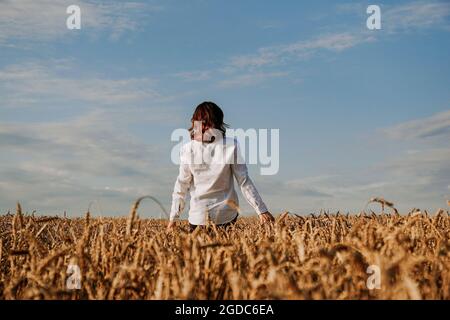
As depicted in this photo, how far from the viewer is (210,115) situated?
244 inches

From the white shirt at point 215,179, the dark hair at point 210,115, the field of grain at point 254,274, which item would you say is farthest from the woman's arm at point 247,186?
the field of grain at point 254,274

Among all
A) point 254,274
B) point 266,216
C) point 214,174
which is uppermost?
point 214,174

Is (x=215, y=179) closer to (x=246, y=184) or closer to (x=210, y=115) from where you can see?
(x=246, y=184)

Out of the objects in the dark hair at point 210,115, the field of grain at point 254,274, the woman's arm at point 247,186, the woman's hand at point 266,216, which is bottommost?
the field of grain at point 254,274

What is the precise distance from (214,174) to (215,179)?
67 millimetres

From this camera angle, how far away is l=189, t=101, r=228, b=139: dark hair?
20.4 ft

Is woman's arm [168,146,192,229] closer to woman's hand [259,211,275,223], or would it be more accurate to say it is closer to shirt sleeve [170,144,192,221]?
shirt sleeve [170,144,192,221]

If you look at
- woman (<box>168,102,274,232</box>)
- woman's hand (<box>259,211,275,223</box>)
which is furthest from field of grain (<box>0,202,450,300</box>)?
woman (<box>168,102,274,232</box>)

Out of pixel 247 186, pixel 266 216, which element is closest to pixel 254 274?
pixel 266 216

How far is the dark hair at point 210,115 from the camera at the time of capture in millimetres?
6207

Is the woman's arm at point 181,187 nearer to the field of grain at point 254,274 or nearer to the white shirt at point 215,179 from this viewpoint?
the white shirt at point 215,179

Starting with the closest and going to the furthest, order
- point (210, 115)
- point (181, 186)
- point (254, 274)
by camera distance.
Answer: point (254, 274), point (210, 115), point (181, 186)
